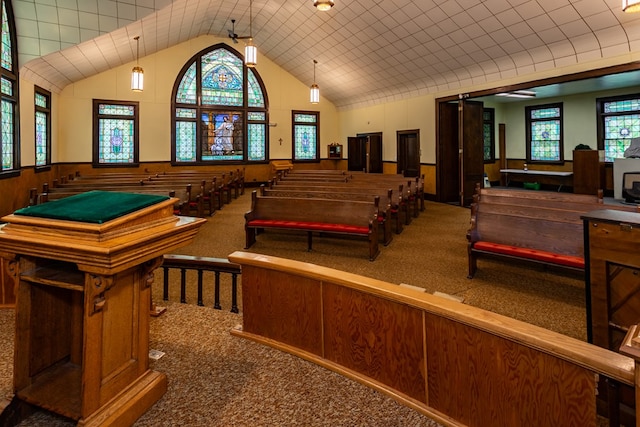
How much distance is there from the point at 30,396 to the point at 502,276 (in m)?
3.77

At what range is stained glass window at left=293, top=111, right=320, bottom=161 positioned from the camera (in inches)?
507

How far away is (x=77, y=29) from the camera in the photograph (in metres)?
6.41

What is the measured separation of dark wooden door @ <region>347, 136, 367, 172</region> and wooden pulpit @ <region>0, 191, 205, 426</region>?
37.0ft

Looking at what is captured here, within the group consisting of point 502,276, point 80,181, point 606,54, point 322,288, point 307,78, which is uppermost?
point 307,78

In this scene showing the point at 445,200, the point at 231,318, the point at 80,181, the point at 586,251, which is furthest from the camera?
the point at 445,200

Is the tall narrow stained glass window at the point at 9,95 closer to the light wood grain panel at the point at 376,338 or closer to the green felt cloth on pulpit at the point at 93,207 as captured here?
the green felt cloth on pulpit at the point at 93,207

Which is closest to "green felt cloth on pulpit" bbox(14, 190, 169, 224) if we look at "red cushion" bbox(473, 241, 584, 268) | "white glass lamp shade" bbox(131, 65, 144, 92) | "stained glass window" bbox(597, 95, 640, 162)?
"red cushion" bbox(473, 241, 584, 268)

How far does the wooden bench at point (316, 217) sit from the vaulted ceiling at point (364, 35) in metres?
3.91

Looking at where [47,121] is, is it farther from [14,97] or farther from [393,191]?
[393,191]

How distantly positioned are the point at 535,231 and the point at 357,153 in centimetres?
931

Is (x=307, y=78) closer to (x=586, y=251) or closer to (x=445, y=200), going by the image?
(x=445, y=200)

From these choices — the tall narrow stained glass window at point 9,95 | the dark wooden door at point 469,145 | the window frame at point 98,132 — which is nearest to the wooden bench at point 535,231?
the dark wooden door at point 469,145

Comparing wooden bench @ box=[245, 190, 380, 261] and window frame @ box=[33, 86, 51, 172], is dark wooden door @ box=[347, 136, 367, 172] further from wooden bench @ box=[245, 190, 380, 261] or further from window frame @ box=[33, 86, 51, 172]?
window frame @ box=[33, 86, 51, 172]

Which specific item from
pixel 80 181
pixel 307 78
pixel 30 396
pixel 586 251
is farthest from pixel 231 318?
pixel 307 78
